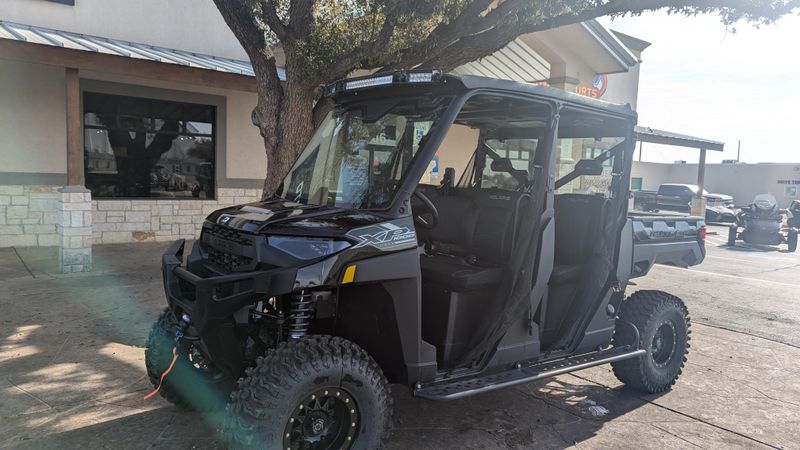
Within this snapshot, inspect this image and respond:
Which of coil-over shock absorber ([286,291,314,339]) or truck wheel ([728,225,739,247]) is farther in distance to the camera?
truck wheel ([728,225,739,247])

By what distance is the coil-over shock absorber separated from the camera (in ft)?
9.91

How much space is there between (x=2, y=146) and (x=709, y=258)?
1529 cm

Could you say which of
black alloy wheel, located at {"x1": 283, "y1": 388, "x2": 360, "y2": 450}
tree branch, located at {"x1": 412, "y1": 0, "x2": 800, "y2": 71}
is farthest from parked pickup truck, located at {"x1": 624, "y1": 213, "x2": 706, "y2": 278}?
tree branch, located at {"x1": 412, "y1": 0, "x2": 800, "y2": 71}

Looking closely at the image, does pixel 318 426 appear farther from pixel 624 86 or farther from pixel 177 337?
pixel 624 86

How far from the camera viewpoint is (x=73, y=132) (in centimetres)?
870

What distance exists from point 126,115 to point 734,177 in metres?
38.7

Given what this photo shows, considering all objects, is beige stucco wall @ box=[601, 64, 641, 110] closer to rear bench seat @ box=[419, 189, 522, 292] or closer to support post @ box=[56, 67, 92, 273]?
support post @ box=[56, 67, 92, 273]

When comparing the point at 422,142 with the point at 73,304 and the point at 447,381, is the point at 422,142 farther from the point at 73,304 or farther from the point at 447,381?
the point at 73,304

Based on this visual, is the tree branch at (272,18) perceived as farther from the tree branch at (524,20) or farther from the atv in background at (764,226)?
the atv in background at (764,226)

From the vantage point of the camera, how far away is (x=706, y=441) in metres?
3.94

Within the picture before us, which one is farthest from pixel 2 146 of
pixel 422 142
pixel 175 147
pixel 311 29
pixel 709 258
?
pixel 709 258

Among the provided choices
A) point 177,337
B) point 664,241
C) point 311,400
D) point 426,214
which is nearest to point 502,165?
point 426,214

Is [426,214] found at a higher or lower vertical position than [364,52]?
lower

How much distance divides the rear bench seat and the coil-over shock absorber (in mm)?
953
